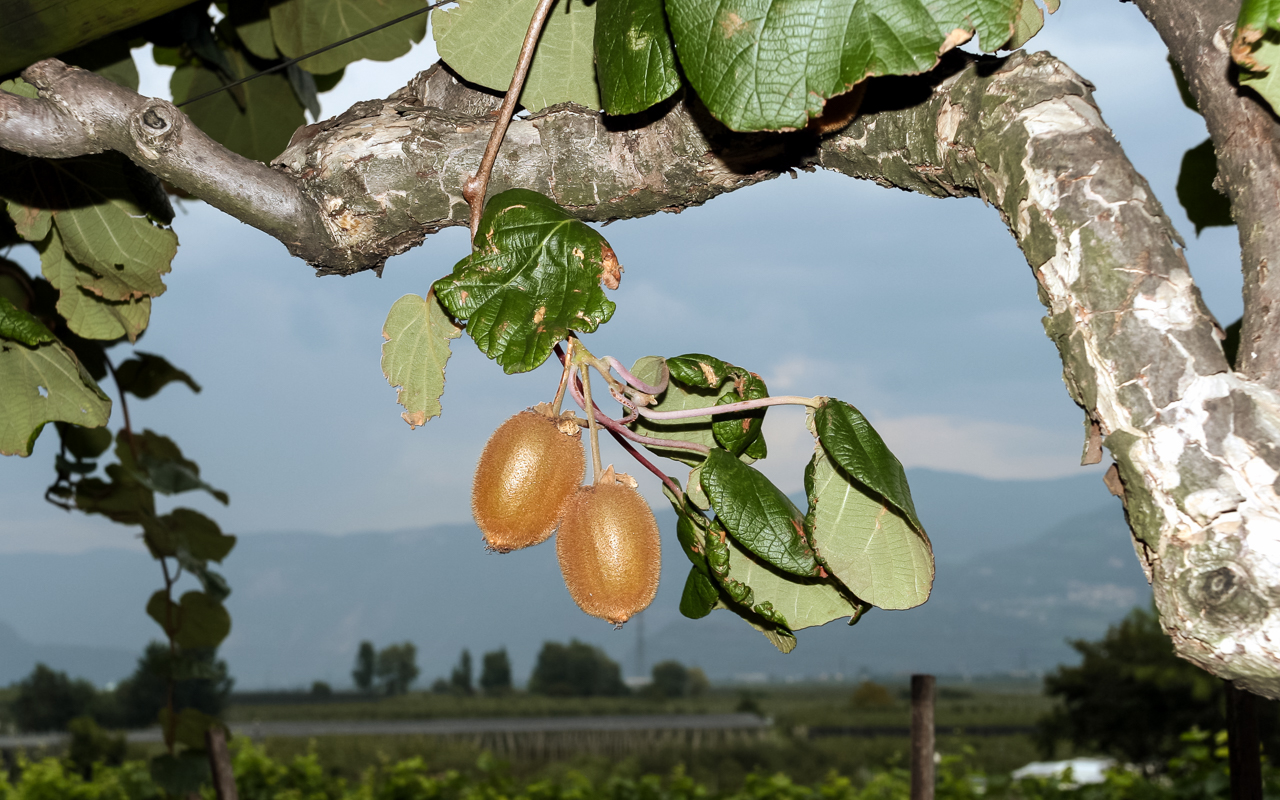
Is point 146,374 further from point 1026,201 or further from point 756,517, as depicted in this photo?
point 1026,201

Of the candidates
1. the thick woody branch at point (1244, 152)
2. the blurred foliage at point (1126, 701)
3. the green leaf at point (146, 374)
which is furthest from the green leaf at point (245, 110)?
the blurred foliage at point (1126, 701)

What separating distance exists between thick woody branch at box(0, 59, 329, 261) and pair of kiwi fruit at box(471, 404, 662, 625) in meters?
0.40

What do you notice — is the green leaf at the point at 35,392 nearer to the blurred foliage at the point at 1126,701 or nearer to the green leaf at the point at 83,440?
the green leaf at the point at 83,440

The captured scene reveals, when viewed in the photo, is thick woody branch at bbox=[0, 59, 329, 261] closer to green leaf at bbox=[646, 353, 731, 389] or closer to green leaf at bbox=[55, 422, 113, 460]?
green leaf at bbox=[646, 353, 731, 389]

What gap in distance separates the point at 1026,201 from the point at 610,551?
1.21 ft

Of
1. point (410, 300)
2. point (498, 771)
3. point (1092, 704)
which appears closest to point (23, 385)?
point (410, 300)

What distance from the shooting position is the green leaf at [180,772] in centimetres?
190

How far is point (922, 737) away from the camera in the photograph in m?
1.71

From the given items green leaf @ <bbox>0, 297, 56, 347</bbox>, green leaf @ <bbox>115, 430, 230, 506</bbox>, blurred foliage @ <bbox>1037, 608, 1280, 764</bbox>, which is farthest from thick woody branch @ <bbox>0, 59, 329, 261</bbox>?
blurred foliage @ <bbox>1037, 608, 1280, 764</bbox>

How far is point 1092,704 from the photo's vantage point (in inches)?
342

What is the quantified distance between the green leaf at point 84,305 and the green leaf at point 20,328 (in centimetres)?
32

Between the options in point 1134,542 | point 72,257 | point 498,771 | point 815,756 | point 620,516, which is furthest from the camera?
point 815,756

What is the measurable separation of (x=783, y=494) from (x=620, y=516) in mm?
138

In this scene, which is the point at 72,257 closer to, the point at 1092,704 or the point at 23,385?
the point at 23,385
